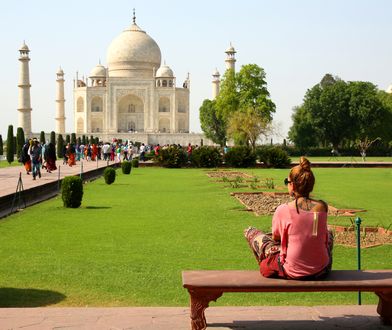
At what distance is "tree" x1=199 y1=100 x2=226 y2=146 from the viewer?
2132 inches

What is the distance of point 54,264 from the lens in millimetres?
6059

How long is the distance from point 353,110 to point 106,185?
91.9ft

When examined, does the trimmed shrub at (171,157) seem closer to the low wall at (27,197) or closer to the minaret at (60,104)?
the low wall at (27,197)

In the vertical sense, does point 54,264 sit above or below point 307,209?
below

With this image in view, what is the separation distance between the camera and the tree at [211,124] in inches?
2132

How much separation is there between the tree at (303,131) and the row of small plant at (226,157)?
16.4 m

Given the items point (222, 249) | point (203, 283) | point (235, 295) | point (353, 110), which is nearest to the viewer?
point (203, 283)

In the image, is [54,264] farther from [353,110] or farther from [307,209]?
[353,110]

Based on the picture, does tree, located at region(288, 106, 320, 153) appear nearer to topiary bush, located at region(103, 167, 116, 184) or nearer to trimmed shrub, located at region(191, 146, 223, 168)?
trimmed shrub, located at region(191, 146, 223, 168)

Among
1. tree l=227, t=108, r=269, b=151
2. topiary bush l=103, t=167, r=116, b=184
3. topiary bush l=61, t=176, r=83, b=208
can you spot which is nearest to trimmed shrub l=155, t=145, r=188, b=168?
tree l=227, t=108, r=269, b=151

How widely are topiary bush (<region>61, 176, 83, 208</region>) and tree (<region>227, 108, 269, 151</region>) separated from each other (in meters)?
26.7

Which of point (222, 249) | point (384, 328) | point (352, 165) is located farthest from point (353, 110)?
point (384, 328)

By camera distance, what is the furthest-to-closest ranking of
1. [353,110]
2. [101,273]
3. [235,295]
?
[353,110]
[101,273]
[235,295]

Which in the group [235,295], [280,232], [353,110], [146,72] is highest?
[146,72]
